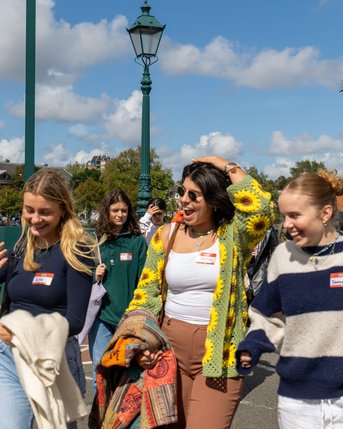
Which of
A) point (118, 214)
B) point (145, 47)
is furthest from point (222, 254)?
point (145, 47)

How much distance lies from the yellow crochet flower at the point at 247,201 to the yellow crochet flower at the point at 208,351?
Answer: 69cm

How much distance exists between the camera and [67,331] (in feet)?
9.95

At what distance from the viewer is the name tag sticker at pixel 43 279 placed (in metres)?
3.26

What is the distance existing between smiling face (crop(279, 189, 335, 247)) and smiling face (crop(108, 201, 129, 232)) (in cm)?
328

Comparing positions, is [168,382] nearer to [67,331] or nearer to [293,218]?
[67,331]

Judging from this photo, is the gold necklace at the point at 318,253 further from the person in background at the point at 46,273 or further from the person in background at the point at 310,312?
the person in background at the point at 46,273

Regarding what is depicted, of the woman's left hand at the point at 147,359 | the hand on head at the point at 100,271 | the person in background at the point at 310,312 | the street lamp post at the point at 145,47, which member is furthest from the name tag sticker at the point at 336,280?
the street lamp post at the point at 145,47

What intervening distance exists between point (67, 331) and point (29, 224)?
68cm

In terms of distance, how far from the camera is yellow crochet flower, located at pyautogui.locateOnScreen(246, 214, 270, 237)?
340 centimetres

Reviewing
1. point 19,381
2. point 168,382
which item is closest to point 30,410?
point 19,381

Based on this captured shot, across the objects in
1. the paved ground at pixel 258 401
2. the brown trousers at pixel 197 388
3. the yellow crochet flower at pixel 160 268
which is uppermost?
the yellow crochet flower at pixel 160 268

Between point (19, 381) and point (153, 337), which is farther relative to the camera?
point (153, 337)

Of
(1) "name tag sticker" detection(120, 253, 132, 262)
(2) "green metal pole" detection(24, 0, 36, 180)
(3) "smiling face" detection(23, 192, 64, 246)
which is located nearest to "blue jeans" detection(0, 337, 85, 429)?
(3) "smiling face" detection(23, 192, 64, 246)

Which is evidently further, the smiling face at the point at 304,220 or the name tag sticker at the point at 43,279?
the name tag sticker at the point at 43,279
